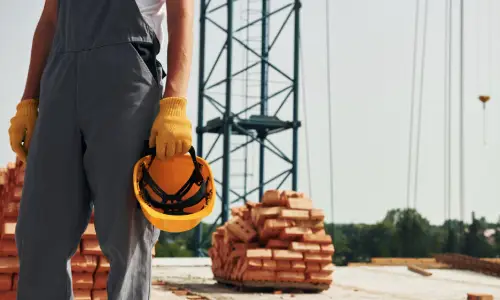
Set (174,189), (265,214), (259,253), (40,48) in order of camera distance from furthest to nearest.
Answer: (265,214), (259,253), (40,48), (174,189)

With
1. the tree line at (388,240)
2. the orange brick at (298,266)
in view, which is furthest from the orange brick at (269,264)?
the tree line at (388,240)

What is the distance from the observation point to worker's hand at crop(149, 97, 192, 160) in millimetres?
2373

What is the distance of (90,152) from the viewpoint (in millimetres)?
2424

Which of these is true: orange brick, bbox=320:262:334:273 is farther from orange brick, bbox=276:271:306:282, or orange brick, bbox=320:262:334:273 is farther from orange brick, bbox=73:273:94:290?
orange brick, bbox=73:273:94:290

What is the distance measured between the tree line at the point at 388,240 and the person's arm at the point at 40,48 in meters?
18.7

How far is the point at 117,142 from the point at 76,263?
3.17 m

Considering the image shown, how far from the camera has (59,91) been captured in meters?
2.46

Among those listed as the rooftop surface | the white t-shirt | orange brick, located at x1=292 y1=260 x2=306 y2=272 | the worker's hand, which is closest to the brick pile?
the rooftop surface

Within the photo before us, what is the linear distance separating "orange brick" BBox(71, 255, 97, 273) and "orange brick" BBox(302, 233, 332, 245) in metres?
4.01

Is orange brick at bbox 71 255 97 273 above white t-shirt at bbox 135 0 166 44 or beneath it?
beneath

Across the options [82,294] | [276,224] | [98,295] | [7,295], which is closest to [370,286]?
[276,224]

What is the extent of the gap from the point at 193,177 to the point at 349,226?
33097 millimetres

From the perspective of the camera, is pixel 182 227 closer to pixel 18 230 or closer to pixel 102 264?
pixel 18 230

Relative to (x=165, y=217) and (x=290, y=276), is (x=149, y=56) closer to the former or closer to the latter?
(x=165, y=217)
